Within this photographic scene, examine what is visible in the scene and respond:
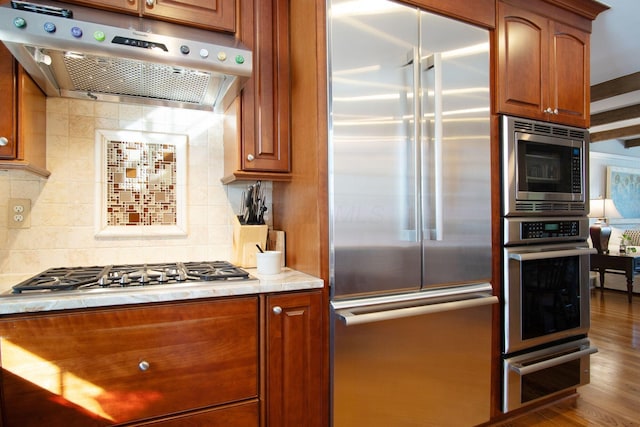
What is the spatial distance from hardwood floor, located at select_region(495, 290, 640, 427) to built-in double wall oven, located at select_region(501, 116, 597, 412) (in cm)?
16

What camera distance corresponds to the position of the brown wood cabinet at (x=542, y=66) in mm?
1936

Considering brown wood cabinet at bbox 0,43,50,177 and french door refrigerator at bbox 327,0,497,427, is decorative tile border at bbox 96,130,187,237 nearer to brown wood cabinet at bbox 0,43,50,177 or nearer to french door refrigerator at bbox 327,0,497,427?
brown wood cabinet at bbox 0,43,50,177

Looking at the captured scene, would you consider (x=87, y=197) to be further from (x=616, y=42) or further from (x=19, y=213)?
(x=616, y=42)

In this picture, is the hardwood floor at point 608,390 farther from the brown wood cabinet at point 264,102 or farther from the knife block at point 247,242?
the brown wood cabinet at point 264,102

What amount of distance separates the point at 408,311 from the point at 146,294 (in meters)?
1.04

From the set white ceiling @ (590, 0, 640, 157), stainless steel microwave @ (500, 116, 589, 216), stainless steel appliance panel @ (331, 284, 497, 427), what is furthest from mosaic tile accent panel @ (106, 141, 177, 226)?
white ceiling @ (590, 0, 640, 157)

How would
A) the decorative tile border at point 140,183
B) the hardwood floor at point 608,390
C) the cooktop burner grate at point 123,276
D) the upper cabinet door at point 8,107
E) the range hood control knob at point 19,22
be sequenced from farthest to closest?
the hardwood floor at point 608,390 → the decorative tile border at point 140,183 → the upper cabinet door at point 8,107 → the cooktop burner grate at point 123,276 → the range hood control knob at point 19,22

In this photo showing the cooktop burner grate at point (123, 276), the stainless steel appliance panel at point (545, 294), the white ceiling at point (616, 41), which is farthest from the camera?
the white ceiling at point (616, 41)

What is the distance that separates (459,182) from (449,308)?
605 millimetres

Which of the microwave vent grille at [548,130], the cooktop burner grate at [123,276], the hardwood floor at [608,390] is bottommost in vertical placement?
the hardwood floor at [608,390]

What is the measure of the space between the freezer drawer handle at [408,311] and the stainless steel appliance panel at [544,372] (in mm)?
428

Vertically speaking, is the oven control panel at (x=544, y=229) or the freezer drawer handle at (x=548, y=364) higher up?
the oven control panel at (x=544, y=229)

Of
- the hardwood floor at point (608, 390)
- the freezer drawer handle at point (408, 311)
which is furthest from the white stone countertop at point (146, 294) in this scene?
the hardwood floor at point (608, 390)

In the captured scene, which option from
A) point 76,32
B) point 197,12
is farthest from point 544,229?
point 76,32
